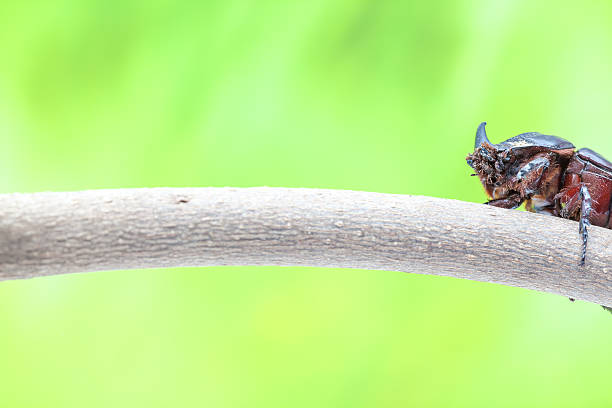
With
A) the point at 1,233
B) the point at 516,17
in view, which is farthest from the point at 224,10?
the point at 1,233

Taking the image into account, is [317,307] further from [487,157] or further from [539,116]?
[539,116]

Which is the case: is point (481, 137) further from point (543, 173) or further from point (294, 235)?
point (294, 235)

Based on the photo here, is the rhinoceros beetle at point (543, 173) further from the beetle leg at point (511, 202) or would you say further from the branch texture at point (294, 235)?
the branch texture at point (294, 235)

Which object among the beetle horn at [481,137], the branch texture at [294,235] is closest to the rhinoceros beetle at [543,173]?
the beetle horn at [481,137]

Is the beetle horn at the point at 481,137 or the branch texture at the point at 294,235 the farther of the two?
the beetle horn at the point at 481,137

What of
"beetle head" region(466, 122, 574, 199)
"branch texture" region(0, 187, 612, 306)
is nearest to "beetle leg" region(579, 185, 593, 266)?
"branch texture" region(0, 187, 612, 306)

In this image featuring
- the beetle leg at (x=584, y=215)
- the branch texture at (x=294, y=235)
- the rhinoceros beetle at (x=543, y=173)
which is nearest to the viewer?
the branch texture at (x=294, y=235)

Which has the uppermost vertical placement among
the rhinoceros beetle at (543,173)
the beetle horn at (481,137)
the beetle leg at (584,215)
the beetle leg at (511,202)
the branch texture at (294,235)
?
the beetle horn at (481,137)
